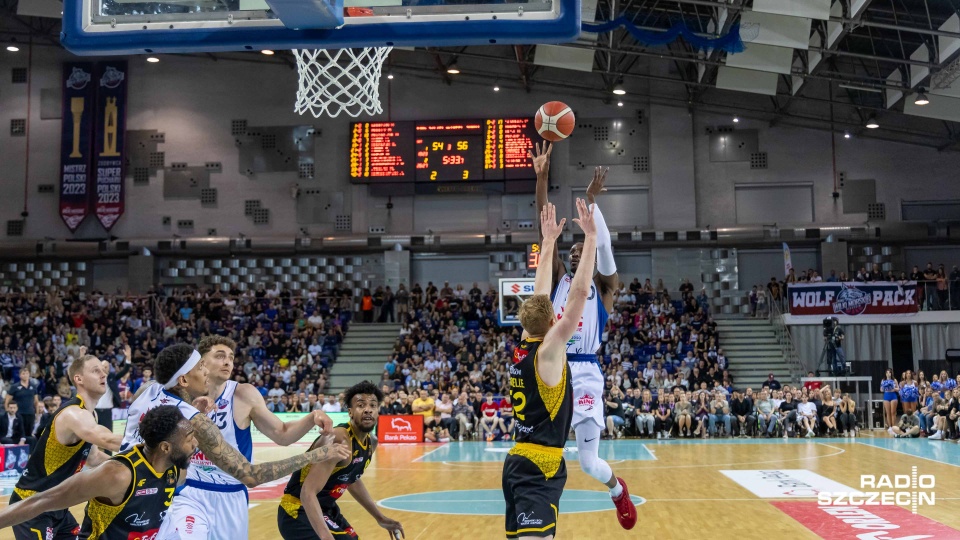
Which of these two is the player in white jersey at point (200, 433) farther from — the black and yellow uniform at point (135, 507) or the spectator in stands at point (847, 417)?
the spectator in stands at point (847, 417)

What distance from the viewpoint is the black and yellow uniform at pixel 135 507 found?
162 inches

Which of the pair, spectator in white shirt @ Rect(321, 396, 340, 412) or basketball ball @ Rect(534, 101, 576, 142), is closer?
basketball ball @ Rect(534, 101, 576, 142)

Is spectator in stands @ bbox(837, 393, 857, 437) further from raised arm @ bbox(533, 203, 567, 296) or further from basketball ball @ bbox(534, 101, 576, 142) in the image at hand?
raised arm @ bbox(533, 203, 567, 296)

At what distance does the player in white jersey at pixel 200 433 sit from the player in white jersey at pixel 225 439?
0.03m

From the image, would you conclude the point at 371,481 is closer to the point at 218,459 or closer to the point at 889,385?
the point at 218,459

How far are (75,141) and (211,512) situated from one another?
100ft

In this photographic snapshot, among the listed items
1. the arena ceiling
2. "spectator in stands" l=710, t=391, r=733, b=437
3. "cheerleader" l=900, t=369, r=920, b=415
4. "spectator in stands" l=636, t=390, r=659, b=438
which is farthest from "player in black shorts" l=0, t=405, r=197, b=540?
"cheerleader" l=900, t=369, r=920, b=415

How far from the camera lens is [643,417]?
2114cm

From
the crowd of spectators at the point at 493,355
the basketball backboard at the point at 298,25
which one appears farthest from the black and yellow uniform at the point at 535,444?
the crowd of spectators at the point at 493,355

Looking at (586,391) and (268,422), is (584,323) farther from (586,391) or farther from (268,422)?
(268,422)

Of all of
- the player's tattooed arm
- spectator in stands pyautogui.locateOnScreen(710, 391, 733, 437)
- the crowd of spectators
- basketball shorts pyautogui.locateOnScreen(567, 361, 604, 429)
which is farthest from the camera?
the crowd of spectators

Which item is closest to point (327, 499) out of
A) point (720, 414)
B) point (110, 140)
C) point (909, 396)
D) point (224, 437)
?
point (224, 437)

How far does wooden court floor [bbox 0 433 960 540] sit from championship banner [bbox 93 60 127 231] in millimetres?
16921

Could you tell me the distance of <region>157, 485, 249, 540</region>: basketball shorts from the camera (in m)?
4.93
